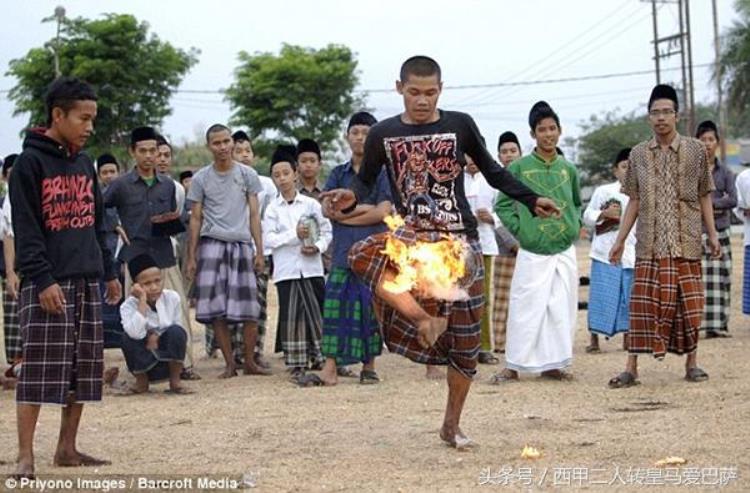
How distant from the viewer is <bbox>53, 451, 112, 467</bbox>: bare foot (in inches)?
260

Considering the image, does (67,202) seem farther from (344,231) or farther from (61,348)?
(344,231)

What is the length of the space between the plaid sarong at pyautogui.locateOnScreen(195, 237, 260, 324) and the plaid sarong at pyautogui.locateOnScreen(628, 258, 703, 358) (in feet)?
11.3

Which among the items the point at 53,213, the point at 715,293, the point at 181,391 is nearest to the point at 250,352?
the point at 181,391

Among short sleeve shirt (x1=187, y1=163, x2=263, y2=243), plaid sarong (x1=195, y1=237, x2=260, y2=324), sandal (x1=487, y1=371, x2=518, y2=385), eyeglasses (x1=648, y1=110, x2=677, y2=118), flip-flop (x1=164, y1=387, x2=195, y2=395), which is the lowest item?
flip-flop (x1=164, y1=387, x2=195, y2=395)

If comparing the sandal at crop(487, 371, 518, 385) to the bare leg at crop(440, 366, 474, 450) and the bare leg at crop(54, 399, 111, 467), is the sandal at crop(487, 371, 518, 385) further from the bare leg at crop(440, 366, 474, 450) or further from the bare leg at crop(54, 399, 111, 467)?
the bare leg at crop(54, 399, 111, 467)

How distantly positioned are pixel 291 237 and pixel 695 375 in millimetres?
3667

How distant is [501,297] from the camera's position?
11.8m

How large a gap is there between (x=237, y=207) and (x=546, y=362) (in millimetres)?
3082

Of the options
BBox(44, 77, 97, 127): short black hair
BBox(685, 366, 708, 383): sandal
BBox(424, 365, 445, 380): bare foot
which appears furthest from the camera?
BBox(424, 365, 445, 380): bare foot

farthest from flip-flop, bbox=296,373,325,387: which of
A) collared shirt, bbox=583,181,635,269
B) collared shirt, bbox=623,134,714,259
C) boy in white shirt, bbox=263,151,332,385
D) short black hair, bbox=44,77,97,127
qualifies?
short black hair, bbox=44,77,97,127

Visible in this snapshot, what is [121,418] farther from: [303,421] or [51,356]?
[51,356]

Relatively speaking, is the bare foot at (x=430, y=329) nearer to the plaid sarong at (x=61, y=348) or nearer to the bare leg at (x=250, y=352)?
the plaid sarong at (x=61, y=348)

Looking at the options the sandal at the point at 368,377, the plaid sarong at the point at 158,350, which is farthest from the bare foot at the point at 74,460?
the sandal at the point at 368,377

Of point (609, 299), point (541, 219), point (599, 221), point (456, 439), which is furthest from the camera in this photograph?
point (609, 299)
